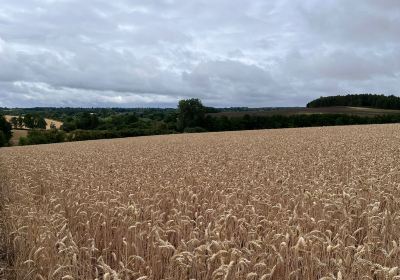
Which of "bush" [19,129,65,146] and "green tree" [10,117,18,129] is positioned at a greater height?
"green tree" [10,117,18,129]

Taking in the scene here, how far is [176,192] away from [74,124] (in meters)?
94.4

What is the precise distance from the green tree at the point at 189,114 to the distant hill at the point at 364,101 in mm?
52734

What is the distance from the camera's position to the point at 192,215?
8.20 metres

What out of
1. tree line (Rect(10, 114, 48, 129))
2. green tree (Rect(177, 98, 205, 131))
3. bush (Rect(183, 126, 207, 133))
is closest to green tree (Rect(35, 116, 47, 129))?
tree line (Rect(10, 114, 48, 129))

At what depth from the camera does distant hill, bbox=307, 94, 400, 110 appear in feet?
374

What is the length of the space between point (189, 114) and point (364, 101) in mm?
58261

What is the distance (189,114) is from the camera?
93188 mm

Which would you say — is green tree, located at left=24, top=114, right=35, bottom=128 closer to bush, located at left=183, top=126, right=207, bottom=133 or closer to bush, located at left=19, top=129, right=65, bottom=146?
bush, located at left=19, top=129, right=65, bottom=146

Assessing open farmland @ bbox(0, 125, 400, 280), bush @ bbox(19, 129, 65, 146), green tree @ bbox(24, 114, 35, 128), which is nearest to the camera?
open farmland @ bbox(0, 125, 400, 280)

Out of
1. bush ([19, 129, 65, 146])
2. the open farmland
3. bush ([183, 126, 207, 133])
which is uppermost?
the open farmland

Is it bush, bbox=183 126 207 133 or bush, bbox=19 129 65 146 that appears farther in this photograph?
bush, bbox=183 126 207 133

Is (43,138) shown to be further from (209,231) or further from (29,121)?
(209,231)

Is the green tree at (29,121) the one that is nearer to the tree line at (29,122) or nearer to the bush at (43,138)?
the tree line at (29,122)

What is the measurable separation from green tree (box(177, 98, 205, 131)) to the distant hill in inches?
2076
